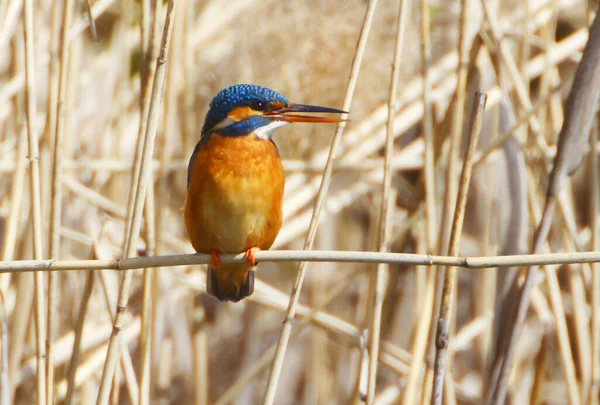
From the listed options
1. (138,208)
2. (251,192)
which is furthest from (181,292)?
(138,208)

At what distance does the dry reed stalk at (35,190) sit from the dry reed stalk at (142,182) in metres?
0.18

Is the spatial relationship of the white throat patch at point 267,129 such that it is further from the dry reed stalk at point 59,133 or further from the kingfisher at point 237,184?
the dry reed stalk at point 59,133

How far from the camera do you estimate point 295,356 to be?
13.1ft

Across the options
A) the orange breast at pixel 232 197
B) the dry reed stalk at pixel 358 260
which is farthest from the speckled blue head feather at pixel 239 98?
the dry reed stalk at pixel 358 260

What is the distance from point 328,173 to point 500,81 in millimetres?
922

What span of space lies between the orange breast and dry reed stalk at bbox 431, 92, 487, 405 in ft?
2.29

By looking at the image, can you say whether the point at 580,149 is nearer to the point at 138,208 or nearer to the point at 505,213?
the point at 505,213

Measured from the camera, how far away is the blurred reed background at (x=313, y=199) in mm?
2387

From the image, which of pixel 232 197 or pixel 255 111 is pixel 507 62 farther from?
pixel 232 197

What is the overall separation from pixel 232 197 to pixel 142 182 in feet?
1.93

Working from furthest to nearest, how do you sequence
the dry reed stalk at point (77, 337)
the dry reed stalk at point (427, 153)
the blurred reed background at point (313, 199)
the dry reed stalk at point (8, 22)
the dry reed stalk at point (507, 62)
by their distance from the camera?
the dry reed stalk at point (507, 62) → the blurred reed background at point (313, 199) → the dry reed stalk at point (427, 153) → the dry reed stalk at point (77, 337) → the dry reed stalk at point (8, 22)

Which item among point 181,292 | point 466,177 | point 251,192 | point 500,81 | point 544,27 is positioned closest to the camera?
point 466,177

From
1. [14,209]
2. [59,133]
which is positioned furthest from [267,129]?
[14,209]

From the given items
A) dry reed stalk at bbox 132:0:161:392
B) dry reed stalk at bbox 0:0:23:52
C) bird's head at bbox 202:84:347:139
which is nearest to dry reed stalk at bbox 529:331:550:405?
bird's head at bbox 202:84:347:139
